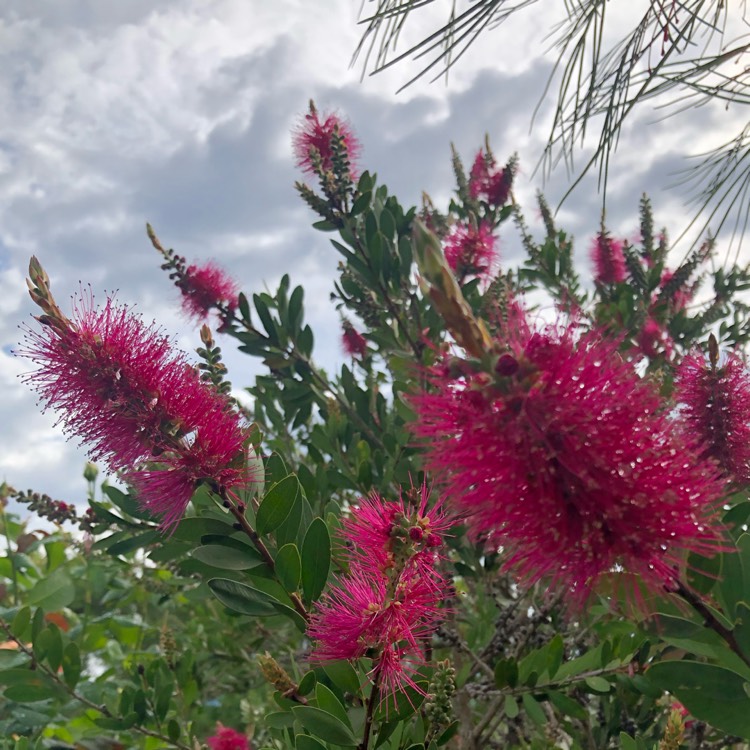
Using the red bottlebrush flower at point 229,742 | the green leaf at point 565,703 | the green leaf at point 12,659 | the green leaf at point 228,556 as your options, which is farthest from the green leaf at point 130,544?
the red bottlebrush flower at point 229,742

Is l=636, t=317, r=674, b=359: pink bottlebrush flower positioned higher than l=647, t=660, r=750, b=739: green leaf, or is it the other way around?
l=636, t=317, r=674, b=359: pink bottlebrush flower

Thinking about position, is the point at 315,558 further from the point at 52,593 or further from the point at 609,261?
the point at 609,261

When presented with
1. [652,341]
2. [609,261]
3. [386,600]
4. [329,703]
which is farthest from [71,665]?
[609,261]

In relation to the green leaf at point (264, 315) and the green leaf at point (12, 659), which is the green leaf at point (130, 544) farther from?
the green leaf at point (264, 315)

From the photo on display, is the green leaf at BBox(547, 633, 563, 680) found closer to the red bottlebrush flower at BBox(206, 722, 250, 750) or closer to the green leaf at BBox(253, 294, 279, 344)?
the red bottlebrush flower at BBox(206, 722, 250, 750)

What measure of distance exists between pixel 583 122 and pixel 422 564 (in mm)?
1535

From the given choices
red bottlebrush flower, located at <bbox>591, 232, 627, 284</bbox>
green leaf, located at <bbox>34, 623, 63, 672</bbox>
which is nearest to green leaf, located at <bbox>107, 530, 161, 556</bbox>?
green leaf, located at <bbox>34, 623, 63, 672</bbox>

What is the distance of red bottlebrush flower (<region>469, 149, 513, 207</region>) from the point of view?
3.39 metres

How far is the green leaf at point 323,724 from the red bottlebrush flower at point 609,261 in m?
3.07

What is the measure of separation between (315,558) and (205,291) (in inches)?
70.6

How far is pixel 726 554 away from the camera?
989 millimetres

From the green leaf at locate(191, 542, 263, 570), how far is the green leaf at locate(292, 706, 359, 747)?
28 centimetres

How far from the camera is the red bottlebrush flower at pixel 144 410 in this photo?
1.31 m

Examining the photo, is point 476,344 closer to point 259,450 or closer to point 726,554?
point 726,554
